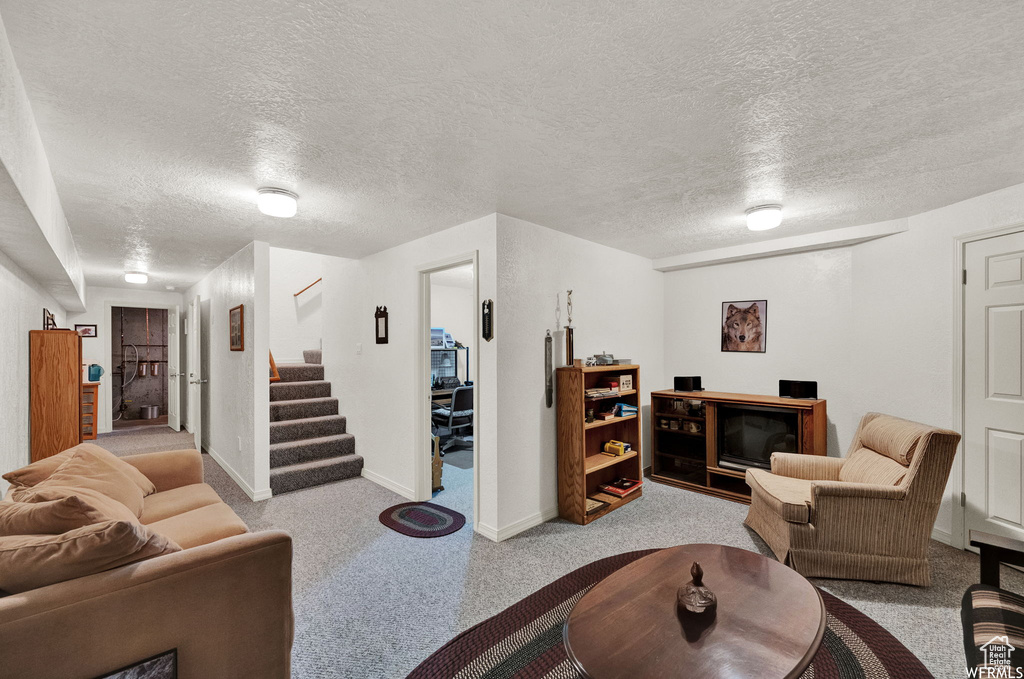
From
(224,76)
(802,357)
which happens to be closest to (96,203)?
(224,76)

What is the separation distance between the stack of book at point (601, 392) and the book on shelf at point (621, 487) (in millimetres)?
814

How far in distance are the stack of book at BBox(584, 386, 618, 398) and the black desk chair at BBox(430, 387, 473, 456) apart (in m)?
2.15

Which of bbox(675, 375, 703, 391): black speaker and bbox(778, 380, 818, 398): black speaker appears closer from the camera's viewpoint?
bbox(778, 380, 818, 398): black speaker

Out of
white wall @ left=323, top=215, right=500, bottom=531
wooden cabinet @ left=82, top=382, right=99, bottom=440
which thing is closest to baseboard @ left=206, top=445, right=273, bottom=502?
white wall @ left=323, top=215, right=500, bottom=531

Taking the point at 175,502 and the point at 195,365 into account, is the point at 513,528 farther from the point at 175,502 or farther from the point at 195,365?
the point at 195,365

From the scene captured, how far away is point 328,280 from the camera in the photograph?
514 centimetres

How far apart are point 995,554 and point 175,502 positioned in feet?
13.0

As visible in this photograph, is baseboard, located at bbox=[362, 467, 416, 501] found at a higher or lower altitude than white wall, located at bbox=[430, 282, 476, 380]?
lower

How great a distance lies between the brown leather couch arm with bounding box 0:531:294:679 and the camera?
117cm

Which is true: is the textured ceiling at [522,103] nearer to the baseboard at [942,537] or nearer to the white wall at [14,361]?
the white wall at [14,361]

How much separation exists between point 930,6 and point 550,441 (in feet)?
9.68

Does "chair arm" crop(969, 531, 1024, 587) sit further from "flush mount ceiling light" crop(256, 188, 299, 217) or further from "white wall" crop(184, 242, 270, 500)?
"white wall" crop(184, 242, 270, 500)

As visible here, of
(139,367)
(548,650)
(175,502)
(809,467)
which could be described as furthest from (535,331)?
(139,367)

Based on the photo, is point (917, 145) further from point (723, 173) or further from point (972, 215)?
point (972, 215)
